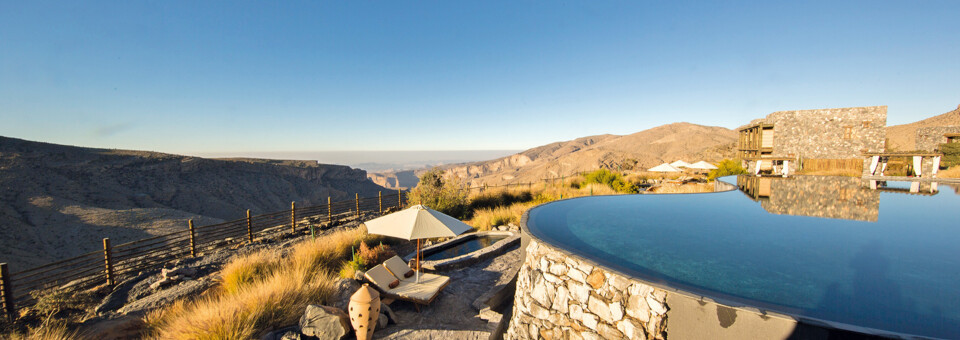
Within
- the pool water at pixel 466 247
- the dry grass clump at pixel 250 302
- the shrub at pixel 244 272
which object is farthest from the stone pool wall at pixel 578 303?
the shrub at pixel 244 272

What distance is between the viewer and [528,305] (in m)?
4.46

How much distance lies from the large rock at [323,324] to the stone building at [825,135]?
22967mm

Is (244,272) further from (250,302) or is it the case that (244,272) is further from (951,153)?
(951,153)

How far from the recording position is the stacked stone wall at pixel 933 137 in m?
17.8

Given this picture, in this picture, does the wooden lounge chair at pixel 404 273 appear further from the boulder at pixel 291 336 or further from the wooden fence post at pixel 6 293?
the wooden fence post at pixel 6 293

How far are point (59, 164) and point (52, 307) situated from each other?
48321 millimetres

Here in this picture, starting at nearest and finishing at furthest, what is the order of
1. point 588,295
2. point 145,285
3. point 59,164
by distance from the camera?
point 588,295 → point 145,285 → point 59,164

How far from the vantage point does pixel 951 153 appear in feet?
57.3

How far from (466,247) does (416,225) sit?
338 centimetres

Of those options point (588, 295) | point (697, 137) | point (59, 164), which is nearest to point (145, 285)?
point (588, 295)

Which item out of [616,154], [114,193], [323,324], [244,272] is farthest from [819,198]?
[114,193]

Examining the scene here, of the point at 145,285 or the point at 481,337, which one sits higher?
the point at 481,337

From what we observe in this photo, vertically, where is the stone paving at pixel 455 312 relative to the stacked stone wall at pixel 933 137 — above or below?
below

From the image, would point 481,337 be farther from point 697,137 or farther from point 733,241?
point 697,137
